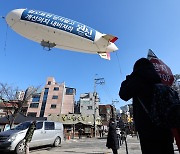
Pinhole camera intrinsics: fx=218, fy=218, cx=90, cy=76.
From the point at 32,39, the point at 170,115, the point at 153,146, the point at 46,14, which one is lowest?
the point at 153,146

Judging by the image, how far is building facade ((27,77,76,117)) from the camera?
7044cm

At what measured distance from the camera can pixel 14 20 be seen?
1728cm

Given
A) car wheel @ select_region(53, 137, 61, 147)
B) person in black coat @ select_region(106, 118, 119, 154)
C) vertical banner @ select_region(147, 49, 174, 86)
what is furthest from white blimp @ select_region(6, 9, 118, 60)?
vertical banner @ select_region(147, 49, 174, 86)

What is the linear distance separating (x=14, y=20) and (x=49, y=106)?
5594cm

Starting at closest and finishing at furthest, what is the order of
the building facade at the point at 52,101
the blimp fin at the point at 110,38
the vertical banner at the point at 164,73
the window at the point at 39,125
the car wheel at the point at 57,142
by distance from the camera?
the vertical banner at the point at 164,73, the window at the point at 39,125, the car wheel at the point at 57,142, the blimp fin at the point at 110,38, the building facade at the point at 52,101

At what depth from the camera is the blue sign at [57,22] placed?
16.5 metres

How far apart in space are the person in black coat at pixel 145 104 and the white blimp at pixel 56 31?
14.4m

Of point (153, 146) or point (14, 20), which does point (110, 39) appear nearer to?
point (14, 20)

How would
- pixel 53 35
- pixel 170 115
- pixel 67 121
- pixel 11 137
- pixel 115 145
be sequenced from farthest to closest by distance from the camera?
pixel 67 121
pixel 53 35
pixel 11 137
pixel 115 145
pixel 170 115

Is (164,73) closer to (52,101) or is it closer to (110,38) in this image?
(110,38)

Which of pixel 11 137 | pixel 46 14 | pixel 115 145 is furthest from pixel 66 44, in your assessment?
pixel 115 145

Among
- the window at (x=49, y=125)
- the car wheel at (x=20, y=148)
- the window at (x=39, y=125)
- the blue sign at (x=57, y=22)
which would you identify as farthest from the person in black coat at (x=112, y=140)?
the blue sign at (x=57, y=22)

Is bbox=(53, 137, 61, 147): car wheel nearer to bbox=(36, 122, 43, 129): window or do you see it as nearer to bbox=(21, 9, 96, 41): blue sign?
bbox=(36, 122, 43, 129): window

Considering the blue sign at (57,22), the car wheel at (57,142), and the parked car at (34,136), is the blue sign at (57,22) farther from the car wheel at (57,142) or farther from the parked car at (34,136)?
the car wheel at (57,142)
